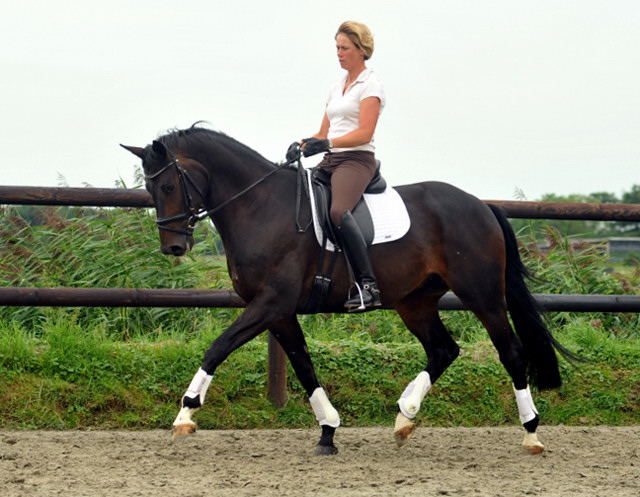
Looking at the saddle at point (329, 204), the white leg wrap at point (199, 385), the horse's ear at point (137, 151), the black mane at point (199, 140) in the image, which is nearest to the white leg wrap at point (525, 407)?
the saddle at point (329, 204)

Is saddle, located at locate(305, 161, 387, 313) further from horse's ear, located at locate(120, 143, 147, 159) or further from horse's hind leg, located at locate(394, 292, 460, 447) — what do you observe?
horse's ear, located at locate(120, 143, 147, 159)

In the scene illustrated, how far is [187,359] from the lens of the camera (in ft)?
19.7

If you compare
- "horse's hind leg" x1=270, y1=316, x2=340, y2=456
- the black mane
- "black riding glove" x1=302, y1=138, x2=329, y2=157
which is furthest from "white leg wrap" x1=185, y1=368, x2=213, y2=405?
"black riding glove" x1=302, y1=138, x2=329, y2=157

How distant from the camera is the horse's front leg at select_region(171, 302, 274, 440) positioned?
4348 millimetres

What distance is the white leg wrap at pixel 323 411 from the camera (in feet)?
16.5

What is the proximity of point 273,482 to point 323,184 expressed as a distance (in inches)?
78.2

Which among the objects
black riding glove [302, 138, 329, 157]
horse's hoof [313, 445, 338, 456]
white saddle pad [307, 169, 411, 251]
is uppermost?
black riding glove [302, 138, 329, 157]

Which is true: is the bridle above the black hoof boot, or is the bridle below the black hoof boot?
above

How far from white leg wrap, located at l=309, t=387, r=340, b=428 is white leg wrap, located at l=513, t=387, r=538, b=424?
124 cm

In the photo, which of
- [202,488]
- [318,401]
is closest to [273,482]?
[202,488]

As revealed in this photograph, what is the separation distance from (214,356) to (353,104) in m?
1.92

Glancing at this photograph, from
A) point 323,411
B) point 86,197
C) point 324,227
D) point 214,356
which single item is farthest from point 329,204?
point 86,197

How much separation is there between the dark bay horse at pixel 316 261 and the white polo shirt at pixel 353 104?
16.9 inches

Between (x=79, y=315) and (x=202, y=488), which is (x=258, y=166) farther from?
(x=79, y=315)
